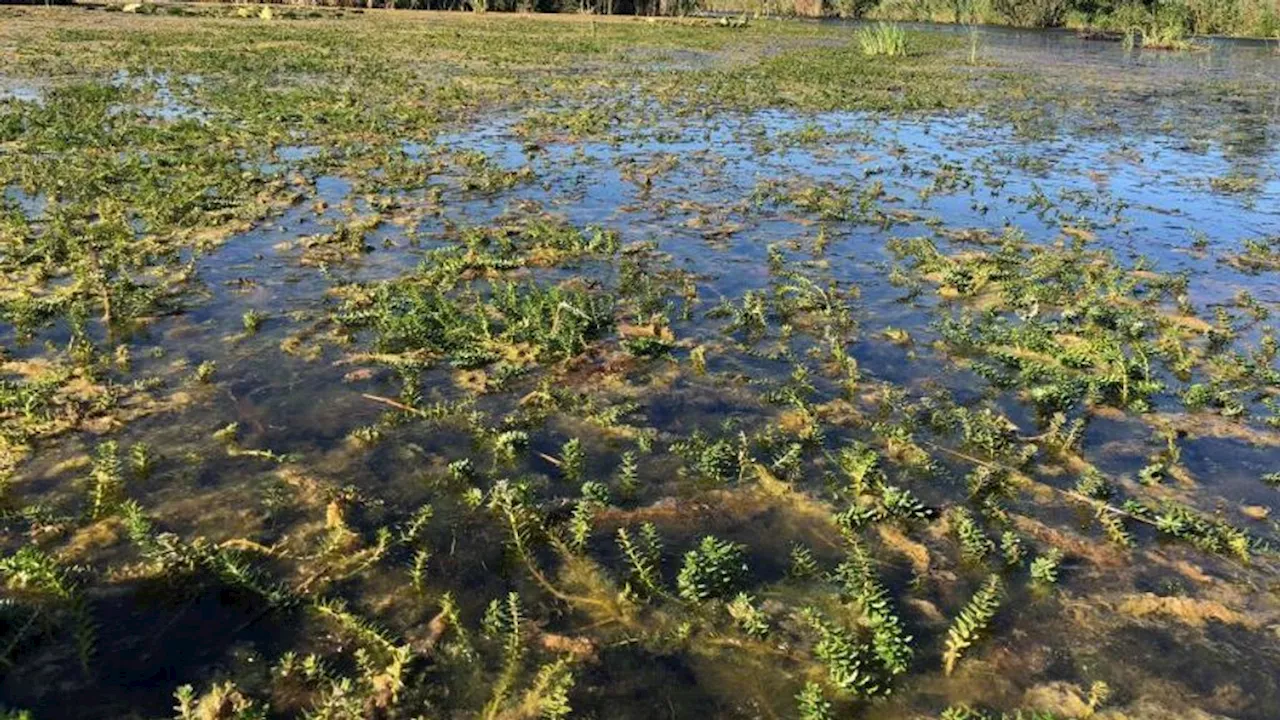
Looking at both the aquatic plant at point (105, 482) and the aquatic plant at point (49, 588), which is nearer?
the aquatic plant at point (49, 588)

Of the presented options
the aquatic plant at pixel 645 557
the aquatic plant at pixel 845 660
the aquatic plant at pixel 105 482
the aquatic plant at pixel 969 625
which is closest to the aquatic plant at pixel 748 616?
the aquatic plant at pixel 845 660

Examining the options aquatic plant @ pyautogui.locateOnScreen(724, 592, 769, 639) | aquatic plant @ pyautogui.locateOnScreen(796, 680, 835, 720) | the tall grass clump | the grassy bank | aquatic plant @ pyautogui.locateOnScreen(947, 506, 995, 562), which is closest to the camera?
aquatic plant @ pyautogui.locateOnScreen(796, 680, 835, 720)

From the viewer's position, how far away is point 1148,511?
4.73 meters

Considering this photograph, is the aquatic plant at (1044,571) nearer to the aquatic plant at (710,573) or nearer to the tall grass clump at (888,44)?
the aquatic plant at (710,573)

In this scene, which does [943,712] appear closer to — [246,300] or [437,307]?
[437,307]

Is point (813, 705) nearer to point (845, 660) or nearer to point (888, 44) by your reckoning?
point (845, 660)

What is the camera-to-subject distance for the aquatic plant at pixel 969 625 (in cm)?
366

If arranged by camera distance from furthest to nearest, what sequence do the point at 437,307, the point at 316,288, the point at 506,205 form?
the point at 506,205, the point at 316,288, the point at 437,307


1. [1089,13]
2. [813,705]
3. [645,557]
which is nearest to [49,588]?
[645,557]

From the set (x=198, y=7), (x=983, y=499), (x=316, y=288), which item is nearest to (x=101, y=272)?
(x=316, y=288)

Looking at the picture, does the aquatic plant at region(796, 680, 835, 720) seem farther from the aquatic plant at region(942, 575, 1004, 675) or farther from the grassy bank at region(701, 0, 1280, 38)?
the grassy bank at region(701, 0, 1280, 38)

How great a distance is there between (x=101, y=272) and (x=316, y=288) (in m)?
1.74

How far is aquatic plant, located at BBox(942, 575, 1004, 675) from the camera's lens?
12.0 feet

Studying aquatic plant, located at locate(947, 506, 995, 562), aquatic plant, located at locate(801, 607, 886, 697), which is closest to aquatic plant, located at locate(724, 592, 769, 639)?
aquatic plant, located at locate(801, 607, 886, 697)
